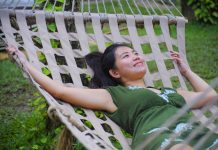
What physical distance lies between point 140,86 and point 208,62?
271 centimetres

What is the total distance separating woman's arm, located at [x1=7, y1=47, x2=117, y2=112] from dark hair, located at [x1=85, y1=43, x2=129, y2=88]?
23 centimetres

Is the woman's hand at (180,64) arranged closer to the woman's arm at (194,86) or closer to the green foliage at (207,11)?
the woman's arm at (194,86)

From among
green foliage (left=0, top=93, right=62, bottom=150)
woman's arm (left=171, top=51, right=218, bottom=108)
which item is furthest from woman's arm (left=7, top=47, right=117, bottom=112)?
green foliage (left=0, top=93, right=62, bottom=150)

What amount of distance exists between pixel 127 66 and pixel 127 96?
0.20 meters

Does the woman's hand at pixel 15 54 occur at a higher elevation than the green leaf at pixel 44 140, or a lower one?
higher

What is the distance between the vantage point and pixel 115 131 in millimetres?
2074

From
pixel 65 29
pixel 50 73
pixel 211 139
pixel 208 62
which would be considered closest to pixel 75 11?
pixel 65 29

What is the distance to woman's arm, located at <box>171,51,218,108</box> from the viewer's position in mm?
2301

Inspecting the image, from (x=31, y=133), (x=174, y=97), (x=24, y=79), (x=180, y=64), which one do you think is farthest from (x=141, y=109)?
(x=24, y=79)

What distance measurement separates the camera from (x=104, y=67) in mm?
2355

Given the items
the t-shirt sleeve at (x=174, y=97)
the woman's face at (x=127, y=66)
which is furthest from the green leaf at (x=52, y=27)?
the t-shirt sleeve at (x=174, y=97)

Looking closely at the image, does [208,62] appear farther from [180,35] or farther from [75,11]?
[75,11]

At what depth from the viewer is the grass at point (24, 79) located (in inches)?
135

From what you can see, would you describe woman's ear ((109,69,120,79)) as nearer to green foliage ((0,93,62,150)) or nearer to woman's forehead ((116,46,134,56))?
woman's forehead ((116,46,134,56))
